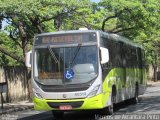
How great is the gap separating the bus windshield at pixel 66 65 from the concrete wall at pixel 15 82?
1222cm

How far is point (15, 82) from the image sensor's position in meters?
30.2

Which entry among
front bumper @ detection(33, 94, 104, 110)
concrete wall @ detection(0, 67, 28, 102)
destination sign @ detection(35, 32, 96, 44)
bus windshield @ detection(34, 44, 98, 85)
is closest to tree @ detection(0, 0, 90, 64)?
concrete wall @ detection(0, 67, 28, 102)

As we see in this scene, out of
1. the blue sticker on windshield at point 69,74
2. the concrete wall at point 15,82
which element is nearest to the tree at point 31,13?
the concrete wall at point 15,82

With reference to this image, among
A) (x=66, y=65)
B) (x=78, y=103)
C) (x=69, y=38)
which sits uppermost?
(x=69, y=38)

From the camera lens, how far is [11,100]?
29.3 m

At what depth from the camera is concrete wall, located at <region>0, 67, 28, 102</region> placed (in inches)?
1137

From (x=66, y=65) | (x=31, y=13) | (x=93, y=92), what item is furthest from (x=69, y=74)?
(x=31, y=13)

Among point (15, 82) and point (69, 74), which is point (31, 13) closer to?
point (69, 74)

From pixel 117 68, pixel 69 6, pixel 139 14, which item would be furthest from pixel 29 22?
pixel 117 68

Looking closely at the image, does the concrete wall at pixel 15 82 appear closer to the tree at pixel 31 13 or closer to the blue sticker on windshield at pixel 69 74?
the tree at pixel 31 13

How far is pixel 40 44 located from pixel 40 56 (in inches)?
17.6

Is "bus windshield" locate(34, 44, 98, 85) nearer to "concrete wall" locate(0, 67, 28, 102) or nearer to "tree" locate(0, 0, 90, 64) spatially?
"tree" locate(0, 0, 90, 64)

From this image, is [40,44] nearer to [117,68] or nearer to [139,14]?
[117,68]

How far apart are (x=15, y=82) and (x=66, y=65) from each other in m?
14.2
